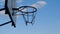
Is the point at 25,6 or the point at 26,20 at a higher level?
the point at 25,6

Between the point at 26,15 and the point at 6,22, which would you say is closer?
the point at 6,22

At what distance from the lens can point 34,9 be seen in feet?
33.7

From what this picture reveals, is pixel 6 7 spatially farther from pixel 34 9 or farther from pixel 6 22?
pixel 34 9

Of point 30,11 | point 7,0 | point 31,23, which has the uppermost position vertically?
point 7,0

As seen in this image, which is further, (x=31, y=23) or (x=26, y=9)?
(x=31, y=23)

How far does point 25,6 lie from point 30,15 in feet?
2.35

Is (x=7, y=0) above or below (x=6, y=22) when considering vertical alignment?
above

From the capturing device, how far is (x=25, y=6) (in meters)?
9.88

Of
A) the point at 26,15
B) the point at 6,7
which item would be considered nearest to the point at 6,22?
the point at 26,15

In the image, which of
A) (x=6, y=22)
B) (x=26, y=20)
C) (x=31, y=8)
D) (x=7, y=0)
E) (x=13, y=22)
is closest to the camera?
(x=7, y=0)

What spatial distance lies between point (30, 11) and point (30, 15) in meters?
0.32

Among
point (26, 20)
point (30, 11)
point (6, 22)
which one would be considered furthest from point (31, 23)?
point (6, 22)

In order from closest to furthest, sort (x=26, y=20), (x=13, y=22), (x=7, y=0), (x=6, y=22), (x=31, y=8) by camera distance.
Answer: (x=7, y=0) → (x=13, y=22) → (x=6, y=22) → (x=31, y=8) → (x=26, y=20)

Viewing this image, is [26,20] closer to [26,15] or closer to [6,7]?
[26,15]
